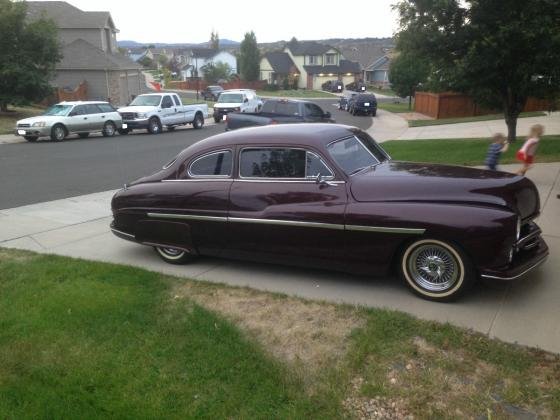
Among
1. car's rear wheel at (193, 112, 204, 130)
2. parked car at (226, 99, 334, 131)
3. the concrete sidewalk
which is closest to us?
the concrete sidewalk

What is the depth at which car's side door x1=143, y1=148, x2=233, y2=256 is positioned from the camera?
5.88 m

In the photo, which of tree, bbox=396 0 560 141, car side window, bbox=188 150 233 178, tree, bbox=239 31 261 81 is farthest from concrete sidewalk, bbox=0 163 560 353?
tree, bbox=239 31 261 81

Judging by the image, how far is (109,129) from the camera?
2511cm

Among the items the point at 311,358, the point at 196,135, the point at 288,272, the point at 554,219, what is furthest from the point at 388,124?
the point at 311,358

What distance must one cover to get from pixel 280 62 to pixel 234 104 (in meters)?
60.9

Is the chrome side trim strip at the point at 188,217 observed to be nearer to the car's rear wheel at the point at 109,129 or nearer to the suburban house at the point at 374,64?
the car's rear wheel at the point at 109,129

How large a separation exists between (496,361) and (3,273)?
5.14 metres

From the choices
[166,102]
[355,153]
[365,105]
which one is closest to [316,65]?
[365,105]

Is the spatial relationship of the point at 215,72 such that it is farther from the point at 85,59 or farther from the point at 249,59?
the point at 85,59

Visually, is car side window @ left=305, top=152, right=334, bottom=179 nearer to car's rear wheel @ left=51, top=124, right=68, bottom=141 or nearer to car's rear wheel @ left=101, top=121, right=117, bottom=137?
car's rear wheel @ left=51, top=124, right=68, bottom=141

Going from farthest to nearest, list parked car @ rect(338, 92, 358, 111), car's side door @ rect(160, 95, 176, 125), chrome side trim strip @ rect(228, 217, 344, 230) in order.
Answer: parked car @ rect(338, 92, 358, 111) → car's side door @ rect(160, 95, 176, 125) → chrome side trim strip @ rect(228, 217, 344, 230)

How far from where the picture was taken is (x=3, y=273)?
6102 millimetres

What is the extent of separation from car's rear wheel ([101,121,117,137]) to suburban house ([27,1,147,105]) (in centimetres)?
1809

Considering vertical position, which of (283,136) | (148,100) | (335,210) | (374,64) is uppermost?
(374,64)
